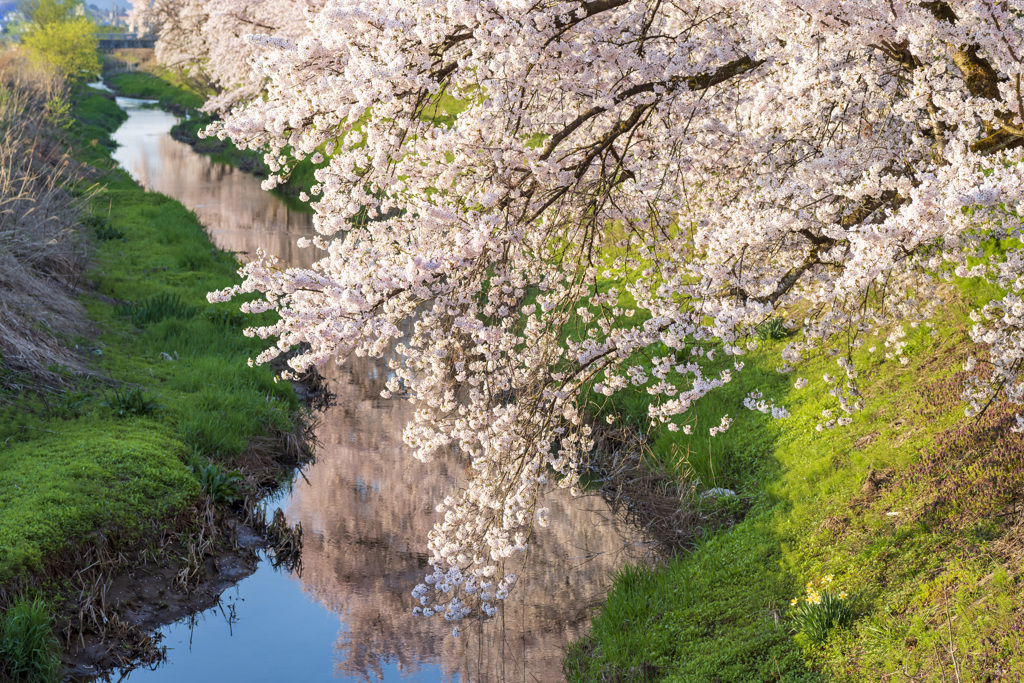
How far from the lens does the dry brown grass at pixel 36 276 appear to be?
922cm

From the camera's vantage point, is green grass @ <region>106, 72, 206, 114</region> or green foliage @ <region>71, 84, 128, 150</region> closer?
green foliage @ <region>71, 84, 128, 150</region>

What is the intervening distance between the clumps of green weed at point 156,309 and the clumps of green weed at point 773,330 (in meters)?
8.72

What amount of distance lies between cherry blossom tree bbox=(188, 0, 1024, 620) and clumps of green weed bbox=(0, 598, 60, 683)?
2.80 meters

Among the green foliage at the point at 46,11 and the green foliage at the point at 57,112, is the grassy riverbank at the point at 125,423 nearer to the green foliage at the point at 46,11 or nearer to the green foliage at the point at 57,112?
the green foliage at the point at 57,112

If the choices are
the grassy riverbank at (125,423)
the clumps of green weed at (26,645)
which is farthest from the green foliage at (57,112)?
the clumps of green weed at (26,645)

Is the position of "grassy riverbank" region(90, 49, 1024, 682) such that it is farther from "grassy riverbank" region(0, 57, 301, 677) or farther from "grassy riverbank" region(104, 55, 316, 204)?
"grassy riverbank" region(104, 55, 316, 204)

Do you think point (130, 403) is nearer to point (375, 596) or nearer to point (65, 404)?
point (65, 404)

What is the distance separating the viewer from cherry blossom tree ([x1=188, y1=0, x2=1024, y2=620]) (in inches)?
195

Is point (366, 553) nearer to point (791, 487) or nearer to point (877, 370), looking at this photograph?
point (791, 487)

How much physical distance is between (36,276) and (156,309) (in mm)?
1719

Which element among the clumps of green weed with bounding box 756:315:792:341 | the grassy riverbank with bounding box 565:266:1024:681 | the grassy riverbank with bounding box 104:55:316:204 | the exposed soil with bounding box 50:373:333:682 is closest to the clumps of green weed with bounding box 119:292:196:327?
the grassy riverbank with bounding box 104:55:316:204

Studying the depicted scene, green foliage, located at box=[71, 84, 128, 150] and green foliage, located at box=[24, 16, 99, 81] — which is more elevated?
green foliage, located at box=[24, 16, 99, 81]

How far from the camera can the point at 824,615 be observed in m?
5.80

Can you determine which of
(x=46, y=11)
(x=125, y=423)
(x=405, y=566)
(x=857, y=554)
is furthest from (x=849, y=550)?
(x=46, y=11)
